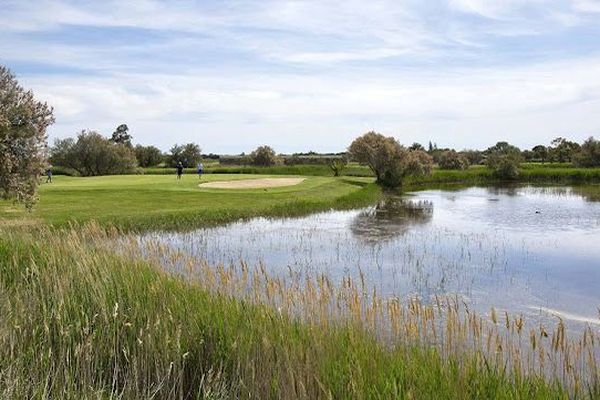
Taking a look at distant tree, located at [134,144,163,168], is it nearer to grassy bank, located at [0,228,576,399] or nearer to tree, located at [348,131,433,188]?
tree, located at [348,131,433,188]

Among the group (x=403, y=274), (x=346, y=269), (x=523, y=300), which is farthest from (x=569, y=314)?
(x=346, y=269)

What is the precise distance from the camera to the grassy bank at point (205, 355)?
18.6 feet

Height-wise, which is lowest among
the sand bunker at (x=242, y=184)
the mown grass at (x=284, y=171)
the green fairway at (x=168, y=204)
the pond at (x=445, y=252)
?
the pond at (x=445, y=252)

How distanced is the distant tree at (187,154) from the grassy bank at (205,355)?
91162mm

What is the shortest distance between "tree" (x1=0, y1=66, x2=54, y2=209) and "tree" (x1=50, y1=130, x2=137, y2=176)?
62813 mm

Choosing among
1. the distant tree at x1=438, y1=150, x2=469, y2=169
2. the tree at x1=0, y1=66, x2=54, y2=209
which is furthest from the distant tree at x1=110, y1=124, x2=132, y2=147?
the tree at x1=0, y1=66, x2=54, y2=209

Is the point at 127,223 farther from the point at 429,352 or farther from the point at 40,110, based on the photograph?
the point at 429,352

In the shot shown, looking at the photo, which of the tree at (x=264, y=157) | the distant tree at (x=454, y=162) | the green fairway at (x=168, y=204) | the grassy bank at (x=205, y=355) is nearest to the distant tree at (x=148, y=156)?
the tree at (x=264, y=157)

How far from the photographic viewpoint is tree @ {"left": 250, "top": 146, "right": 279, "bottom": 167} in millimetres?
89438

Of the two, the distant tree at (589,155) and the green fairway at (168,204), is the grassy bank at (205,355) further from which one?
the distant tree at (589,155)

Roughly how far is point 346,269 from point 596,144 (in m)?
87.8

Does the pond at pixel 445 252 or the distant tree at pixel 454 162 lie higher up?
the distant tree at pixel 454 162

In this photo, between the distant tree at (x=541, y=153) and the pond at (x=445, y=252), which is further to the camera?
the distant tree at (x=541, y=153)

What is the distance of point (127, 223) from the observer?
24688 millimetres
